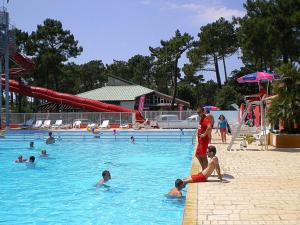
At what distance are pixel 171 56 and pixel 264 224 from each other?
45375 mm

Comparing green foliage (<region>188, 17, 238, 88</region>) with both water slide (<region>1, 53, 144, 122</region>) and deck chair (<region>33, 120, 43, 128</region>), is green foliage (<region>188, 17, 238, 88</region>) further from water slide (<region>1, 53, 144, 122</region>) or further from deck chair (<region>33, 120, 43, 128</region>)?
deck chair (<region>33, 120, 43, 128</region>)

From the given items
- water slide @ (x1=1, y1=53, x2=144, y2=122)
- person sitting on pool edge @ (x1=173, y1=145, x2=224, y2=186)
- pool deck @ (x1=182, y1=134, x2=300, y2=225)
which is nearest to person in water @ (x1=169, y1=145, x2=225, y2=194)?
person sitting on pool edge @ (x1=173, y1=145, x2=224, y2=186)

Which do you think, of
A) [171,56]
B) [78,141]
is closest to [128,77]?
[171,56]

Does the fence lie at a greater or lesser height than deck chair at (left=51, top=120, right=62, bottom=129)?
greater

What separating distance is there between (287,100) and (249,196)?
9.11 meters

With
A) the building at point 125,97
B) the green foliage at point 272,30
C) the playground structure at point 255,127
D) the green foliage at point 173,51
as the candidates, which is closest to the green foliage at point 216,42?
the green foliage at point 173,51

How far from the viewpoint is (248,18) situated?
34.9 m

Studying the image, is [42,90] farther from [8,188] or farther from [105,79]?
[105,79]

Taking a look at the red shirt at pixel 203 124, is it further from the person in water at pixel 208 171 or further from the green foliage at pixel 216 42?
the green foliage at pixel 216 42

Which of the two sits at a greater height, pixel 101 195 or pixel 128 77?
pixel 128 77

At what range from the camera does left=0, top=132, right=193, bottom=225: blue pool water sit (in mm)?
7965

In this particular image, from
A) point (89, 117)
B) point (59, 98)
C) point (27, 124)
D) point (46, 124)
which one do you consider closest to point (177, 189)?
point (46, 124)

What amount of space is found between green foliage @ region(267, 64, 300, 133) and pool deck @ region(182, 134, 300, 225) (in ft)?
13.5

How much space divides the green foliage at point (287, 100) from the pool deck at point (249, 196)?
4124 millimetres
